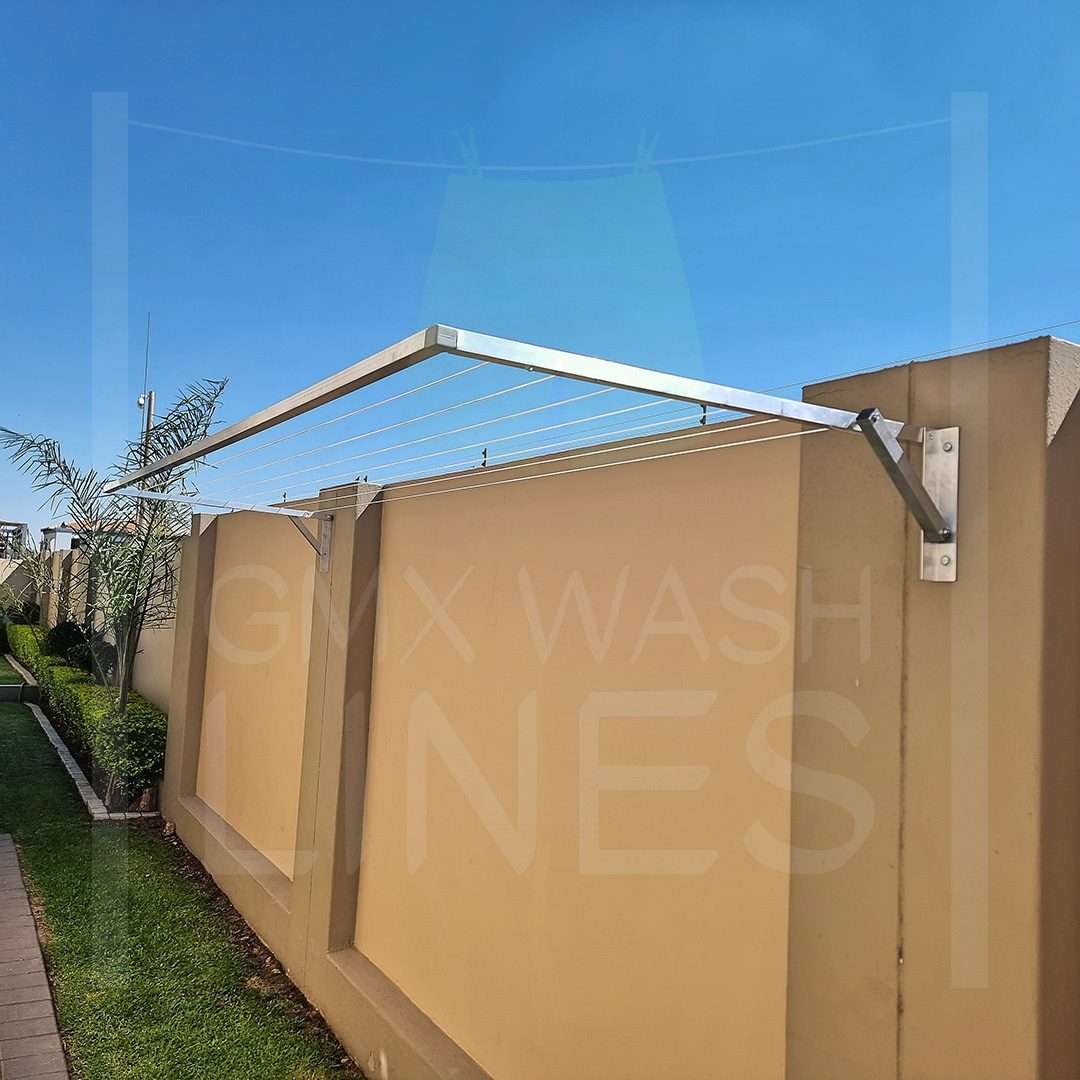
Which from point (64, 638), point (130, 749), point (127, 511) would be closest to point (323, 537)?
point (130, 749)

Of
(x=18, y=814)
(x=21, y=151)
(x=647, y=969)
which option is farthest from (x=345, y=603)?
(x=21, y=151)

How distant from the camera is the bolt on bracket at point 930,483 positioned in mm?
2092

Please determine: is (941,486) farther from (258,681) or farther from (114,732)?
(114,732)

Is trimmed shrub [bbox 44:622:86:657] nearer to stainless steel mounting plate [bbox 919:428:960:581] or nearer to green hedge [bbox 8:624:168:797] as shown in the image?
green hedge [bbox 8:624:168:797]

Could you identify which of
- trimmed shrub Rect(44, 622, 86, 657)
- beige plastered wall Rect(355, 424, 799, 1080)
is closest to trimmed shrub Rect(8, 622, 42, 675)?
trimmed shrub Rect(44, 622, 86, 657)

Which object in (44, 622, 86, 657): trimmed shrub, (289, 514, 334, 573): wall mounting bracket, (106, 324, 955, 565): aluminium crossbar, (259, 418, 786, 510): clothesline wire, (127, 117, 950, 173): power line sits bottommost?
(44, 622, 86, 657): trimmed shrub

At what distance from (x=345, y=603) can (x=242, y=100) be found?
6413 millimetres

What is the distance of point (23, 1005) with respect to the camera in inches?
201

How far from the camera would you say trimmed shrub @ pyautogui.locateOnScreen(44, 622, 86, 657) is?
16062mm

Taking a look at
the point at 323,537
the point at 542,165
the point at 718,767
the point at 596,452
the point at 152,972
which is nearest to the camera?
the point at 718,767

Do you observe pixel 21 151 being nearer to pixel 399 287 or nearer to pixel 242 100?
pixel 242 100

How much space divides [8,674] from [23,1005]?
15.3 m

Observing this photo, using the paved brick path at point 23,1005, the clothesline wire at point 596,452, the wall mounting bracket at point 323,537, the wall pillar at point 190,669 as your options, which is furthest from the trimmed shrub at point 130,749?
the clothesline wire at point 596,452

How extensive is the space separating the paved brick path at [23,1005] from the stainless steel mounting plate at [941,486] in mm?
4781
